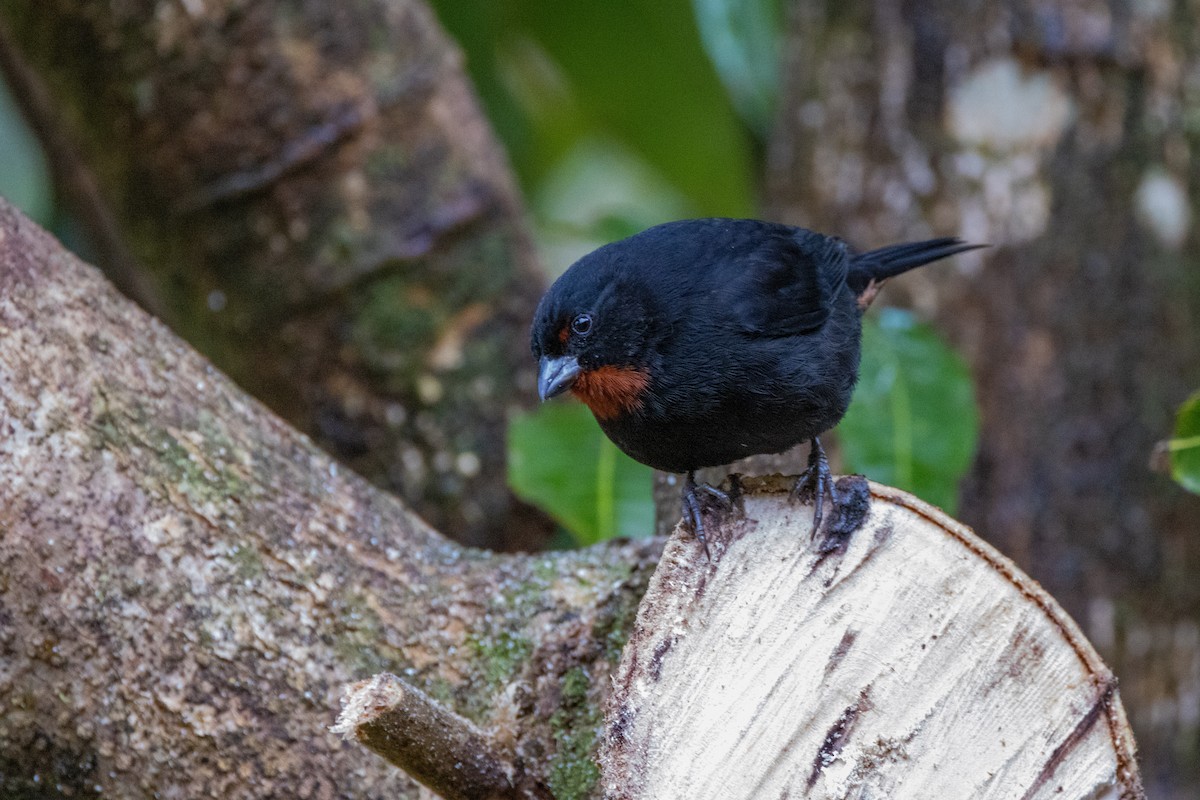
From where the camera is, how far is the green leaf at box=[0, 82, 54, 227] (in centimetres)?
362

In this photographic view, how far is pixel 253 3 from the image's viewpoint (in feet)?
10.4

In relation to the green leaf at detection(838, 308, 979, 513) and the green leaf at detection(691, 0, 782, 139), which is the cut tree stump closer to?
the green leaf at detection(838, 308, 979, 513)

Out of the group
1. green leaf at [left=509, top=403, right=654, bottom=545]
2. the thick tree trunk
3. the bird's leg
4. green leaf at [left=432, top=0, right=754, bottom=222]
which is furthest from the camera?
green leaf at [left=432, top=0, right=754, bottom=222]

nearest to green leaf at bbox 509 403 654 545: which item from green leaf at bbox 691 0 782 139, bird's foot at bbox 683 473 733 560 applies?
bird's foot at bbox 683 473 733 560

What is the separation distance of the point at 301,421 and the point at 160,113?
985 millimetres

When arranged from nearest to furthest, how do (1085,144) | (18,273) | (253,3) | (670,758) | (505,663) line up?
(670,758), (18,273), (505,663), (253,3), (1085,144)

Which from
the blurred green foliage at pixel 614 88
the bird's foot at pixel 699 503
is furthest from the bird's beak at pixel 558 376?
the blurred green foliage at pixel 614 88

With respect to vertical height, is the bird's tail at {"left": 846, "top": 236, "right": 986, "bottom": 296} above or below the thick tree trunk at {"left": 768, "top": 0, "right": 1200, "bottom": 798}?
below

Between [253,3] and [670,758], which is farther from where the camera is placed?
[253,3]

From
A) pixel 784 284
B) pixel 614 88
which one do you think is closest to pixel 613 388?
pixel 784 284

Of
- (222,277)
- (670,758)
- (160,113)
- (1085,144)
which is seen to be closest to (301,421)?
(222,277)

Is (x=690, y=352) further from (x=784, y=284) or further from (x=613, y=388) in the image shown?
(x=784, y=284)

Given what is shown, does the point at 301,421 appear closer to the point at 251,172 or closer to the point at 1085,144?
the point at 251,172

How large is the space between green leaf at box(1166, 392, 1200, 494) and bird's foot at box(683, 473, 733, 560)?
3.27 ft
